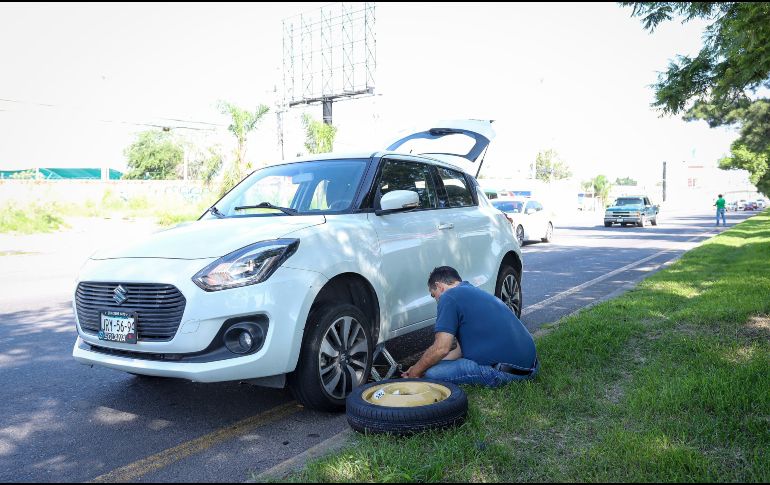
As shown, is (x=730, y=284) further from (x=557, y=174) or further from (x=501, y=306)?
(x=557, y=174)

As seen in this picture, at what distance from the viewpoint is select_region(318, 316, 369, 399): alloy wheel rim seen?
425 cm

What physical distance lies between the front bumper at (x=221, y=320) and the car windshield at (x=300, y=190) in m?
1.10

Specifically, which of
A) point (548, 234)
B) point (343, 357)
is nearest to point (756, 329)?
point (343, 357)

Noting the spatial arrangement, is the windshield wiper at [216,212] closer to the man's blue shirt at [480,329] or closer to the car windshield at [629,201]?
the man's blue shirt at [480,329]

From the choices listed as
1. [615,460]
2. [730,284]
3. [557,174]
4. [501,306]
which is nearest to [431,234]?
[501,306]

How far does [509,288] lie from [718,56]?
450cm

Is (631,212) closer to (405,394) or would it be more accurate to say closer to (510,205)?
(510,205)

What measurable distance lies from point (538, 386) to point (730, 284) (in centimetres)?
590

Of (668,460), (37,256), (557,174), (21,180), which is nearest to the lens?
(668,460)

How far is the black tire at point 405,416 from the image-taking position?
11.6 ft

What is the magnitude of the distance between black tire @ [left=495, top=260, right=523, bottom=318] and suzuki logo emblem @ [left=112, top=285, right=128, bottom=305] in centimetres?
375

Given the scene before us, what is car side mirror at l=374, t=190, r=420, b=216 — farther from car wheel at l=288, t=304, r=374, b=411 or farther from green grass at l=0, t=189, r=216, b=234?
green grass at l=0, t=189, r=216, b=234

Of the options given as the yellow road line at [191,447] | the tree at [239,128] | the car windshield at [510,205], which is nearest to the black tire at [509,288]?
the yellow road line at [191,447]

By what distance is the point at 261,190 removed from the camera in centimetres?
555
